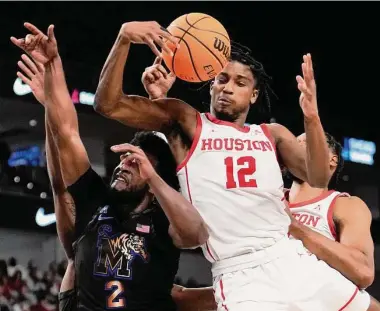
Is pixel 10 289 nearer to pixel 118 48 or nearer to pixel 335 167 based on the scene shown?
pixel 335 167

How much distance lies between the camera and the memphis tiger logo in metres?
3.37

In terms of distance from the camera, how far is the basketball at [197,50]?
3387mm

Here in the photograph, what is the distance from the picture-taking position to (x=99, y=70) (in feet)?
49.4

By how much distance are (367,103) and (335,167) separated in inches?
589

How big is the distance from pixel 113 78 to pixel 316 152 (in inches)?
37.8

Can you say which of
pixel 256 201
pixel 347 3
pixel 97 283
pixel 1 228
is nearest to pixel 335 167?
pixel 256 201

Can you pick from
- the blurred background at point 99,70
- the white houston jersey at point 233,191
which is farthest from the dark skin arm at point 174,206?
the blurred background at point 99,70

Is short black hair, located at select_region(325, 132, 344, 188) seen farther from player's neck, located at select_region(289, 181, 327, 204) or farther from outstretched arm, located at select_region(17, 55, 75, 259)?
outstretched arm, located at select_region(17, 55, 75, 259)

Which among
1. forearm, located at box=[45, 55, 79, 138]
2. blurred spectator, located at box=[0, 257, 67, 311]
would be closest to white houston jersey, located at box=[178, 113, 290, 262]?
forearm, located at box=[45, 55, 79, 138]

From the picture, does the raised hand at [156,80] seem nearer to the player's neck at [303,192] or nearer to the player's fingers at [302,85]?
the player's fingers at [302,85]

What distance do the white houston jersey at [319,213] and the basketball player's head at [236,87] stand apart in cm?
76

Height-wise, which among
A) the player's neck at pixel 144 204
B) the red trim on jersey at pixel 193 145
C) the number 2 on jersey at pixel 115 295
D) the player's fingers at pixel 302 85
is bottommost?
the number 2 on jersey at pixel 115 295

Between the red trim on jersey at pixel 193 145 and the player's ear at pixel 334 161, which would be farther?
the player's ear at pixel 334 161

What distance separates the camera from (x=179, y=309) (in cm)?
362
